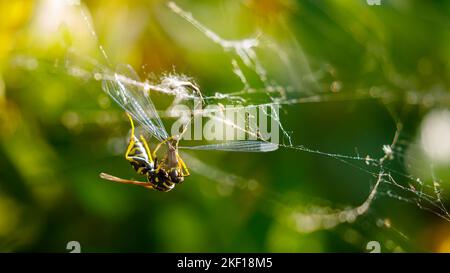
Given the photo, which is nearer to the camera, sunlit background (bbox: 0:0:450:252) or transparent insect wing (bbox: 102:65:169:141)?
transparent insect wing (bbox: 102:65:169:141)

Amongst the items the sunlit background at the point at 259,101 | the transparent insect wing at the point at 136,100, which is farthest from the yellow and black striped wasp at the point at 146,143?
the sunlit background at the point at 259,101

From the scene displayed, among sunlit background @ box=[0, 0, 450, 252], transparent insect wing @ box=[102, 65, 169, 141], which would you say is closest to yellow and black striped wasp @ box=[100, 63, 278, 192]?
transparent insect wing @ box=[102, 65, 169, 141]

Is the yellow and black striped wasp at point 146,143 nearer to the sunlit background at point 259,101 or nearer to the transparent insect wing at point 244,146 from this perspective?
the transparent insect wing at point 244,146

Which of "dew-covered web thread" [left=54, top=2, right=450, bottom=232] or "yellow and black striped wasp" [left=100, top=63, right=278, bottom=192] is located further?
"dew-covered web thread" [left=54, top=2, right=450, bottom=232]

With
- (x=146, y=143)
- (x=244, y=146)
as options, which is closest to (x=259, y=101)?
(x=244, y=146)

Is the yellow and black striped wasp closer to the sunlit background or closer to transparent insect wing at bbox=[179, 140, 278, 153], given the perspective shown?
transparent insect wing at bbox=[179, 140, 278, 153]

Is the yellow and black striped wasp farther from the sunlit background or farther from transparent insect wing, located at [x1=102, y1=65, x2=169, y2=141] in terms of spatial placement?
the sunlit background
